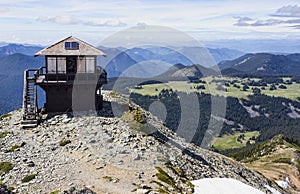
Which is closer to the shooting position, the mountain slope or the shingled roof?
the shingled roof

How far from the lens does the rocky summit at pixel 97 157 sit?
117 feet

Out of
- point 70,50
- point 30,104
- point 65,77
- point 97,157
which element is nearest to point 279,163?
point 65,77

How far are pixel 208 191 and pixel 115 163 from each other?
10.4 meters

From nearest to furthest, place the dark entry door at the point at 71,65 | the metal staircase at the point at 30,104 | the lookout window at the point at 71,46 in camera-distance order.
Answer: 1. the metal staircase at the point at 30,104
2. the lookout window at the point at 71,46
3. the dark entry door at the point at 71,65

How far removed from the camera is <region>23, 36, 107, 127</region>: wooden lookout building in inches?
2066

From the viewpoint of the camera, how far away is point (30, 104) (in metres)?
53.2

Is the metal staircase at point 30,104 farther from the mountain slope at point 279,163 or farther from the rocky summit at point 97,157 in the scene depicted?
the mountain slope at point 279,163

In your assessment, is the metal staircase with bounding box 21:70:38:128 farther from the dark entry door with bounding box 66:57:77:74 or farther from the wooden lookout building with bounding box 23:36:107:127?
the dark entry door with bounding box 66:57:77:74

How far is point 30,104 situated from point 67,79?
6531 millimetres

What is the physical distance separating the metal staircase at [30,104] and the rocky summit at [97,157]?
1222 millimetres

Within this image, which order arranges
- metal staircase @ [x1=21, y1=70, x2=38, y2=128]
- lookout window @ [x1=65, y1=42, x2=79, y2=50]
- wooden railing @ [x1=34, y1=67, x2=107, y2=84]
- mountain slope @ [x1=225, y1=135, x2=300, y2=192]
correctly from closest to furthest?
metal staircase @ [x1=21, y1=70, x2=38, y2=128] → wooden railing @ [x1=34, y1=67, x2=107, y2=84] → lookout window @ [x1=65, y1=42, x2=79, y2=50] → mountain slope @ [x1=225, y1=135, x2=300, y2=192]

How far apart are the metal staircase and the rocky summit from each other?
48.1 inches

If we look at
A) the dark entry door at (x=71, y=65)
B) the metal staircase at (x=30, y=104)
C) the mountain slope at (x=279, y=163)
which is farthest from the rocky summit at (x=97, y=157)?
the mountain slope at (x=279, y=163)

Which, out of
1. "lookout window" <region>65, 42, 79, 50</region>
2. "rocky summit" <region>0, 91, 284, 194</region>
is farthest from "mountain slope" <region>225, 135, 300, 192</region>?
"lookout window" <region>65, 42, 79, 50</region>
